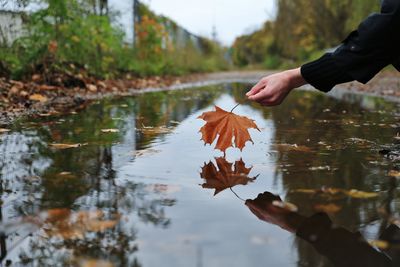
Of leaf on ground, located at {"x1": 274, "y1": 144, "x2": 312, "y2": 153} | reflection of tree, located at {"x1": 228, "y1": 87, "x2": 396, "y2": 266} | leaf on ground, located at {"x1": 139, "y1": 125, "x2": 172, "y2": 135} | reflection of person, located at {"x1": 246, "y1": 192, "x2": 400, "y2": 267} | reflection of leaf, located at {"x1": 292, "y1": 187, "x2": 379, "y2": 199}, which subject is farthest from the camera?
leaf on ground, located at {"x1": 139, "y1": 125, "x2": 172, "y2": 135}

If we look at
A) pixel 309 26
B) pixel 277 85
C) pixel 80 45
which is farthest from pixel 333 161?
pixel 309 26

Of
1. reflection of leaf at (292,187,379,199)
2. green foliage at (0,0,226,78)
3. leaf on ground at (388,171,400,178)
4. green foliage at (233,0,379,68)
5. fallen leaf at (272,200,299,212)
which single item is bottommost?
fallen leaf at (272,200,299,212)

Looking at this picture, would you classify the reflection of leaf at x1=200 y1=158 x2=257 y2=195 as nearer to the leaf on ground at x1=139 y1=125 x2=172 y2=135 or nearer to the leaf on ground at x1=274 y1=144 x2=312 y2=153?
the leaf on ground at x1=274 y1=144 x2=312 y2=153

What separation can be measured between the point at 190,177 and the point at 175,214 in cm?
43

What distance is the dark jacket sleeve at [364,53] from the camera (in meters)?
1.70

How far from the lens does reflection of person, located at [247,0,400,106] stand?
170 centimetres

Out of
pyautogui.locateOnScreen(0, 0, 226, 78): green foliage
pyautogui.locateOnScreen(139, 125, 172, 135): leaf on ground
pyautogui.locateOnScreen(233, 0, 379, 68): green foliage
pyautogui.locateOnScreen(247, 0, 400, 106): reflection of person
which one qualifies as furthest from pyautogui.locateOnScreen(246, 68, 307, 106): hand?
pyautogui.locateOnScreen(233, 0, 379, 68): green foliage

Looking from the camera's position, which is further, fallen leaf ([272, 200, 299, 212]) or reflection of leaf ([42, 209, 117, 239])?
fallen leaf ([272, 200, 299, 212])

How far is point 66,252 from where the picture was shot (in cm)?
100

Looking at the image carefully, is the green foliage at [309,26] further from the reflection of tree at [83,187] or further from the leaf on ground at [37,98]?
the reflection of tree at [83,187]

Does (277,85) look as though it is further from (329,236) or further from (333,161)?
(329,236)

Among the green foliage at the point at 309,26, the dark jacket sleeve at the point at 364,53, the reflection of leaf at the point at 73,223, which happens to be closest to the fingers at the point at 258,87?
the dark jacket sleeve at the point at 364,53

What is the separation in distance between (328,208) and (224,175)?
1.61 feet

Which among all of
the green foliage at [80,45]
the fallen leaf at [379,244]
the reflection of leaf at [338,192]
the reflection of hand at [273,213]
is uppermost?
the green foliage at [80,45]
